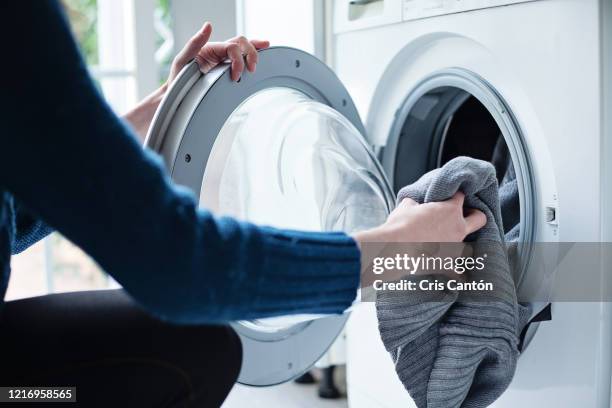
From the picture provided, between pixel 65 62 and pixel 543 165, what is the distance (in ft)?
2.24

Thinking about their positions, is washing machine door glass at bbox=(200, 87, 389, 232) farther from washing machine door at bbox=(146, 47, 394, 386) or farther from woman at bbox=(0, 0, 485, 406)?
woman at bbox=(0, 0, 485, 406)

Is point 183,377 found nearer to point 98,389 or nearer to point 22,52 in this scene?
point 98,389

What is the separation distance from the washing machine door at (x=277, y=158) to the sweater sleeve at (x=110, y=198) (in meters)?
0.34

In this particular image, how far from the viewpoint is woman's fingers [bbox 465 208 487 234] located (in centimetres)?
89

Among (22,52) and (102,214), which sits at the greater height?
(22,52)

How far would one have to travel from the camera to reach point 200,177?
37.6 inches

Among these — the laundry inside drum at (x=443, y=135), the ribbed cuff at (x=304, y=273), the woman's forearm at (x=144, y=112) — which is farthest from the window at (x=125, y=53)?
the ribbed cuff at (x=304, y=273)

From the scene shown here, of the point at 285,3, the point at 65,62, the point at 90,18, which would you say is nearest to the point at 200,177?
the point at 65,62

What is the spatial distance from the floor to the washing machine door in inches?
22.4

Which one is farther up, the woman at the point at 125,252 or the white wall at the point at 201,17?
the white wall at the point at 201,17

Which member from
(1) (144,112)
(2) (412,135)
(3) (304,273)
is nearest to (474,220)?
(3) (304,273)

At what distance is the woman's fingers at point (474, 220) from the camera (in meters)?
0.89

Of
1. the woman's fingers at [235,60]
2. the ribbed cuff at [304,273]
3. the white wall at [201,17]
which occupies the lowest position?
the ribbed cuff at [304,273]

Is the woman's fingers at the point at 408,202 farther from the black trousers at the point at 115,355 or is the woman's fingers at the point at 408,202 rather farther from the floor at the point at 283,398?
the floor at the point at 283,398
